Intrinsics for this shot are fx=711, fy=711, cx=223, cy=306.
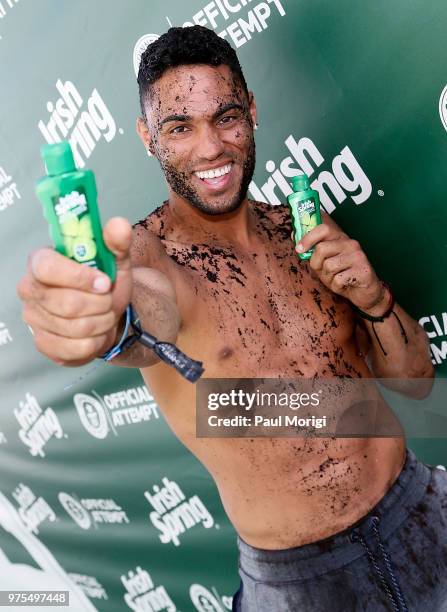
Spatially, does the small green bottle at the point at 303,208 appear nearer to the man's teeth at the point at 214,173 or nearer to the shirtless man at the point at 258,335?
the shirtless man at the point at 258,335

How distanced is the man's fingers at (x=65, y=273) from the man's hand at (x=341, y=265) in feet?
1.83

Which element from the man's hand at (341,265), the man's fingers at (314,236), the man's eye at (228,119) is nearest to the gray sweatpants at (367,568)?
the man's hand at (341,265)

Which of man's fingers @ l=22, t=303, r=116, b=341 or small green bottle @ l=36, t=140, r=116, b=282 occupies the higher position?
small green bottle @ l=36, t=140, r=116, b=282

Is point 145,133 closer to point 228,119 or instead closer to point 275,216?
point 228,119

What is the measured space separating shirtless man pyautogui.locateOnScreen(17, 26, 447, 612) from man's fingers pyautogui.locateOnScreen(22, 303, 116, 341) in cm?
41

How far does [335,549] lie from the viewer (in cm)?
122

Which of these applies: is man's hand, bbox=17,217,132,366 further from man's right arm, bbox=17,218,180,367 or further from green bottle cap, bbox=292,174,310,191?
green bottle cap, bbox=292,174,310,191

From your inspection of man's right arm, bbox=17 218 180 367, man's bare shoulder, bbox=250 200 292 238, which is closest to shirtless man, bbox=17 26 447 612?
man's bare shoulder, bbox=250 200 292 238

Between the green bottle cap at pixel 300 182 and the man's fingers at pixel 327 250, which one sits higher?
the green bottle cap at pixel 300 182

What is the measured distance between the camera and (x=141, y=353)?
2.91 feet

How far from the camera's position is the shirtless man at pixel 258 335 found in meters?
1.18

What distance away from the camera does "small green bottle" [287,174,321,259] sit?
3.79 ft

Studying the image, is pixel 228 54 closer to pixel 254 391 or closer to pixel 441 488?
pixel 254 391

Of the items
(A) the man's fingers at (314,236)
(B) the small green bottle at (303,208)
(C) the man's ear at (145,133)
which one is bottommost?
(A) the man's fingers at (314,236)
